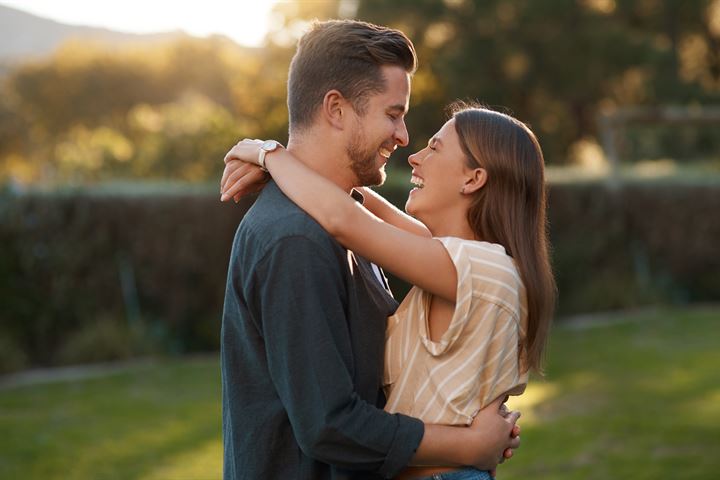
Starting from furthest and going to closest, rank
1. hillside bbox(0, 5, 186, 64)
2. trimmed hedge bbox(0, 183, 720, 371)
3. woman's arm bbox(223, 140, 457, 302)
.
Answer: hillside bbox(0, 5, 186, 64)
trimmed hedge bbox(0, 183, 720, 371)
woman's arm bbox(223, 140, 457, 302)

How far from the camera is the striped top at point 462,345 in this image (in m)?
2.59

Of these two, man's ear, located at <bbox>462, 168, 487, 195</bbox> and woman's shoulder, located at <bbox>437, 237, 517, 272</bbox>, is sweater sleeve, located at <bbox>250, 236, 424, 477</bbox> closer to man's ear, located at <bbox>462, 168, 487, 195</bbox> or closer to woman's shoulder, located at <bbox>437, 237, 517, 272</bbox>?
woman's shoulder, located at <bbox>437, 237, 517, 272</bbox>

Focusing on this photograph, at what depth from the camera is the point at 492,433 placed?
2.61 meters

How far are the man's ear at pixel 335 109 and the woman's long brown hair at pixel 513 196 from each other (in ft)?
1.12

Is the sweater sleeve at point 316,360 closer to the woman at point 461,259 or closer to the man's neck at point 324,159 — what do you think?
the woman at point 461,259

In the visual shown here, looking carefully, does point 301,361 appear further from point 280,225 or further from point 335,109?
point 335,109

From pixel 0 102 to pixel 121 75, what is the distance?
9890mm

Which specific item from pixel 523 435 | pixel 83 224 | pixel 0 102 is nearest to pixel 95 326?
pixel 83 224

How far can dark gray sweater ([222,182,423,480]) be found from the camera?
2344 millimetres

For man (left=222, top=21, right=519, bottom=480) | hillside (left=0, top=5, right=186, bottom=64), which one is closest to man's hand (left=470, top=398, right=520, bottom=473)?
man (left=222, top=21, right=519, bottom=480)

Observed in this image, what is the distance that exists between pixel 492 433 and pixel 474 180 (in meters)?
0.65

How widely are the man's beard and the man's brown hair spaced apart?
0.08 meters

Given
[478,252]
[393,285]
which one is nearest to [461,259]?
[478,252]

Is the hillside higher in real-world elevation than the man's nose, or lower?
lower
